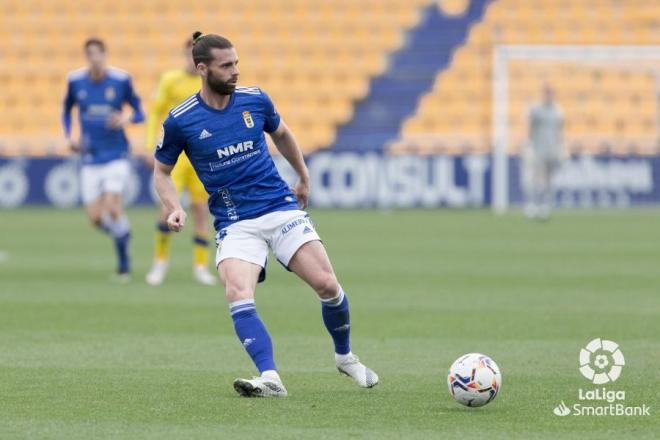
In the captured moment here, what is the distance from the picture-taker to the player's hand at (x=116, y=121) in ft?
44.2

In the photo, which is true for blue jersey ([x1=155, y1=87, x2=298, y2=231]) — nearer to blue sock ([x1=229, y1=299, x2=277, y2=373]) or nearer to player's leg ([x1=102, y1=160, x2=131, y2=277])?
blue sock ([x1=229, y1=299, x2=277, y2=373])

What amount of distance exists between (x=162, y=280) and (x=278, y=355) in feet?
16.3

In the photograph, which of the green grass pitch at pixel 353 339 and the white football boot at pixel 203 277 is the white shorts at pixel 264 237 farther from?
the white football boot at pixel 203 277

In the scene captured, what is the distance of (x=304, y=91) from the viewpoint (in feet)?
92.3

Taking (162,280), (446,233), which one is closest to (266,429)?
(162,280)

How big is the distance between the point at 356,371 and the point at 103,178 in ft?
22.5

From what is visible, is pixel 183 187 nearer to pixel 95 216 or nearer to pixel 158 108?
pixel 158 108

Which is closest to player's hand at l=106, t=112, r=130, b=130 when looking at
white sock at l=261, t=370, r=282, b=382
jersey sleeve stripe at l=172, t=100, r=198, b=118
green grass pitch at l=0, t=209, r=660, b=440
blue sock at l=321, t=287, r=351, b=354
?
green grass pitch at l=0, t=209, r=660, b=440

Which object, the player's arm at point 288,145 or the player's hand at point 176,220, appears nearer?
the player's hand at point 176,220

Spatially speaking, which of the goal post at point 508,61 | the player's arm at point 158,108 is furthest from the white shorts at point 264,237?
the goal post at point 508,61

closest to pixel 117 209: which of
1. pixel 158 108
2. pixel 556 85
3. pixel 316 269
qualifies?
pixel 158 108

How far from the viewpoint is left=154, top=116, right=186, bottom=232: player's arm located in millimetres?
7355

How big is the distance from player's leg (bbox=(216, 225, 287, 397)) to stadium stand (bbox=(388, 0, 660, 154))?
18.8m

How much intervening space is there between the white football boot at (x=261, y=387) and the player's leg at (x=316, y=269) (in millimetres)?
565
